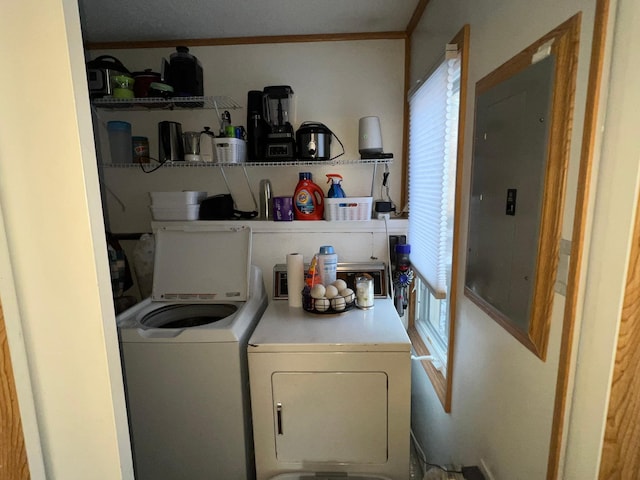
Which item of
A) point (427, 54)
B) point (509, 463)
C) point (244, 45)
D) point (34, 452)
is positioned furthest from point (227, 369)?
point (244, 45)

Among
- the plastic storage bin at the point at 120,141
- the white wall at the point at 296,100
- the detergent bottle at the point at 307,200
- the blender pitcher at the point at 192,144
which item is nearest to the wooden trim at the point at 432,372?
the white wall at the point at 296,100

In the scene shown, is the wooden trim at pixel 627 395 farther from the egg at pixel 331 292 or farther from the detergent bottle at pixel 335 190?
the detergent bottle at pixel 335 190

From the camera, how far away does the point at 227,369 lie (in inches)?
59.9

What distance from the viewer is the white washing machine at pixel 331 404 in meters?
1.48

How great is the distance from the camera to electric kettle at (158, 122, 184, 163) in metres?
2.25

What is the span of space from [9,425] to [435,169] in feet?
5.67

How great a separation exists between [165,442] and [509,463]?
1497mm

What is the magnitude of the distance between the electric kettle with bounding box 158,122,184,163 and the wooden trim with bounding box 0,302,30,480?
6.20 feet

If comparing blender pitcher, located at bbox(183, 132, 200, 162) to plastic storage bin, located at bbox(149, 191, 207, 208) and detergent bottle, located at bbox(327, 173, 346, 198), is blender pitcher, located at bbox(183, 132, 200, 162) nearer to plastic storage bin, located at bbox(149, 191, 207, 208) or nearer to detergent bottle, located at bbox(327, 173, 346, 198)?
plastic storage bin, located at bbox(149, 191, 207, 208)

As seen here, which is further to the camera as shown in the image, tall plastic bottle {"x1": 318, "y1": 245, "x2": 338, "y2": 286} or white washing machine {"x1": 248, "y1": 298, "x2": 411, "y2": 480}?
tall plastic bottle {"x1": 318, "y1": 245, "x2": 338, "y2": 286}

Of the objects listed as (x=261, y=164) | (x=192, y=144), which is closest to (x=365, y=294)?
(x=261, y=164)

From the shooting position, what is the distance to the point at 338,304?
1810 millimetres

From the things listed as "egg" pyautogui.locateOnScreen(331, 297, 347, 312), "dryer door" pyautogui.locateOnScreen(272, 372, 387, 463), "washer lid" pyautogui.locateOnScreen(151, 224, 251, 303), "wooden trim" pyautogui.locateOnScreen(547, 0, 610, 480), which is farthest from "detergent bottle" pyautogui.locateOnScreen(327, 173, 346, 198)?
"wooden trim" pyautogui.locateOnScreen(547, 0, 610, 480)

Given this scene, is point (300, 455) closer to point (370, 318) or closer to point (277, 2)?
A: point (370, 318)
